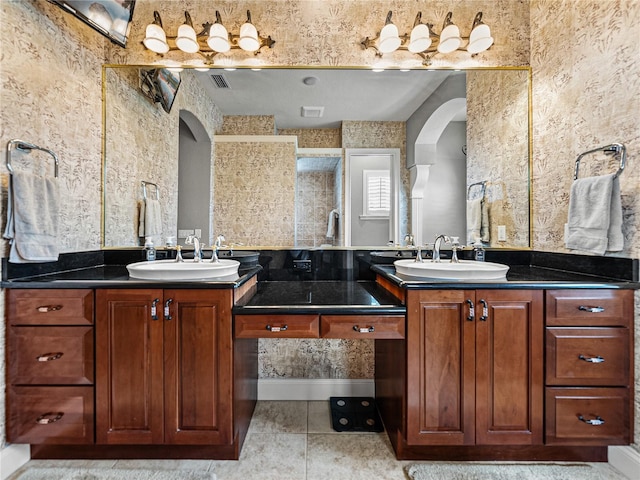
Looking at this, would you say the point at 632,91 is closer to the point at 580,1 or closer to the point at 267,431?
the point at 580,1

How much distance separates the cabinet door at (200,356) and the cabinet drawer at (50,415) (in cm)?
37

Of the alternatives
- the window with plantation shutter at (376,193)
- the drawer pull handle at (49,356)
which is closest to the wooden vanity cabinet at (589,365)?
the window with plantation shutter at (376,193)

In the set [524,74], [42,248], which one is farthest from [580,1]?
[42,248]

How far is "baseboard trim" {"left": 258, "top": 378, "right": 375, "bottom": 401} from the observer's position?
1.97 metres

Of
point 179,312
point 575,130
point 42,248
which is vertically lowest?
point 179,312

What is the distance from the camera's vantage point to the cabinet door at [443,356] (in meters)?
1.33

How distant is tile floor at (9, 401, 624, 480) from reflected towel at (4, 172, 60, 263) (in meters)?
0.97

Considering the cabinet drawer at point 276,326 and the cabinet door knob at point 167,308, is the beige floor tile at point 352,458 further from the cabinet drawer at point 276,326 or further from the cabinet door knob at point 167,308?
the cabinet door knob at point 167,308

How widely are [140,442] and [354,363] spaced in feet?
3.99

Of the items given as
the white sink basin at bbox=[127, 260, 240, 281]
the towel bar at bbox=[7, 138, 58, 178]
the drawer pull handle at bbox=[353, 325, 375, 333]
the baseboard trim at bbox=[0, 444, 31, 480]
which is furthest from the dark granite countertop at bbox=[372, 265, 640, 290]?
the baseboard trim at bbox=[0, 444, 31, 480]

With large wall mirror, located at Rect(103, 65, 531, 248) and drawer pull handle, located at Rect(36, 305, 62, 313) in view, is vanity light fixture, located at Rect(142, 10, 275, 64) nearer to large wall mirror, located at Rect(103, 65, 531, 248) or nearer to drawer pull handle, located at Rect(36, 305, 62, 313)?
large wall mirror, located at Rect(103, 65, 531, 248)

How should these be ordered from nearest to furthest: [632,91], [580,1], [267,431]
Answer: [632,91]
[580,1]
[267,431]

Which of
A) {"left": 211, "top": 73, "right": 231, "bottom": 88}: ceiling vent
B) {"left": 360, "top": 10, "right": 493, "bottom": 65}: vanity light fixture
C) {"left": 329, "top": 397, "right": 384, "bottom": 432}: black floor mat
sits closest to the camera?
{"left": 329, "top": 397, "right": 384, "bottom": 432}: black floor mat

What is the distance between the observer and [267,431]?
1.66 m
